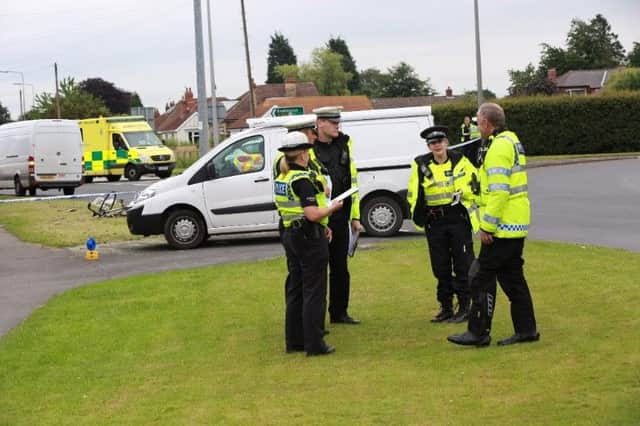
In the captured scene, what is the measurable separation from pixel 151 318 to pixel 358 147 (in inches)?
290

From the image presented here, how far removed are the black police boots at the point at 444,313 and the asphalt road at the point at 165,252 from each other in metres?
4.17

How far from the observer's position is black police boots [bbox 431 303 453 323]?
10.0 metres

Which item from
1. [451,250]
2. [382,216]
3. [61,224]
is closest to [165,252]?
[382,216]

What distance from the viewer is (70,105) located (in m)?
86.2

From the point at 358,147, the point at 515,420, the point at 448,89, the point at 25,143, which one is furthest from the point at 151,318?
the point at 448,89

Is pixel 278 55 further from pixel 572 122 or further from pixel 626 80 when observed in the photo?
pixel 572 122

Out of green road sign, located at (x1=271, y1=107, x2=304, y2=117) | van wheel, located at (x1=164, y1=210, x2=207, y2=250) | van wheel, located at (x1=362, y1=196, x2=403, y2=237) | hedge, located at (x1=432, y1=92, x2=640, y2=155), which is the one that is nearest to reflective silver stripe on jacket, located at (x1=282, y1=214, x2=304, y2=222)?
van wheel, located at (x1=362, y1=196, x2=403, y2=237)

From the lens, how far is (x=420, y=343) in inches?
356

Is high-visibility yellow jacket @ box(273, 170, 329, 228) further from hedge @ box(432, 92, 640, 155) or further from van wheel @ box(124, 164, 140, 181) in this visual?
hedge @ box(432, 92, 640, 155)

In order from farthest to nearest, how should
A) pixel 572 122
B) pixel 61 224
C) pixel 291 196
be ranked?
pixel 572 122
pixel 61 224
pixel 291 196

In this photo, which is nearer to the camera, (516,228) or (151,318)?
(516,228)

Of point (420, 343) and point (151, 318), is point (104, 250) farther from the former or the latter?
point (420, 343)

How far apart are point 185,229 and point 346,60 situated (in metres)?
146

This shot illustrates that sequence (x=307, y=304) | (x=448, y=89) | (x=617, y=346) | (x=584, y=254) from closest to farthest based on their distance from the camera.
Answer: (x=617, y=346) → (x=307, y=304) → (x=584, y=254) → (x=448, y=89)
